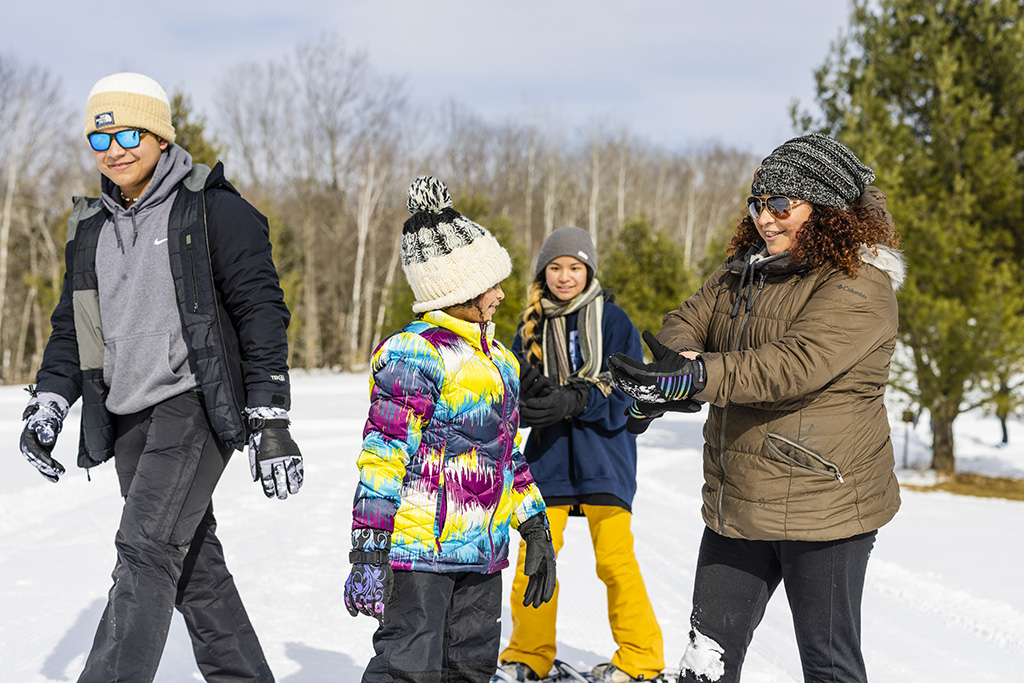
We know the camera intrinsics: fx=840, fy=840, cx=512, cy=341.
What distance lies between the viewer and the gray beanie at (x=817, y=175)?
7.98 ft

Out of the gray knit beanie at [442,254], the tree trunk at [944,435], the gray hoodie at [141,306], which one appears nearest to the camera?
the gray knit beanie at [442,254]

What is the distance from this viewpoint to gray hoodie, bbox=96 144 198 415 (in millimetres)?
2721

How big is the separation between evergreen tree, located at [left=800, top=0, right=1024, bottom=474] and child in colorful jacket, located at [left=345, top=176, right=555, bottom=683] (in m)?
9.57

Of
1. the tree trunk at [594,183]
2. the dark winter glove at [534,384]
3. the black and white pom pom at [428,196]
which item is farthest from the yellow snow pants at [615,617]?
the tree trunk at [594,183]

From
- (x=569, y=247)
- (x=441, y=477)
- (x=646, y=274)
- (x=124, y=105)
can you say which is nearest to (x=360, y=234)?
(x=646, y=274)

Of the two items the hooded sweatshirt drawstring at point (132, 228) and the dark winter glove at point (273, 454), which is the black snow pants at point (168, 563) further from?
the hooded sweatshirt drawstring at point (132, 228)

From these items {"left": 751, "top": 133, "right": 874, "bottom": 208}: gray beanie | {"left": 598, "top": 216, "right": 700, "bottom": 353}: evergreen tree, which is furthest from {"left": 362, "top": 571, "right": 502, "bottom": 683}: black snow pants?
{"left": 598, "top": 216, "right": 700, "bottom": 353}: evergreen tree

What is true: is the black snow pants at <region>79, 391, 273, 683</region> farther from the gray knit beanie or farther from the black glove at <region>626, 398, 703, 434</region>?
the black glove at <region>626, 398, 703, 434</region>

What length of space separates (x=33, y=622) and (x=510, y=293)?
1405 centimetres

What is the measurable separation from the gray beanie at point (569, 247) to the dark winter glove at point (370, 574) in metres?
2.06

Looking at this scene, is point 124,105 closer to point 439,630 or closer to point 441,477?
point 441,477

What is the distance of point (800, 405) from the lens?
2.39 meters

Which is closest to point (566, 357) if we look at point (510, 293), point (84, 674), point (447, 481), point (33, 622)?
point (447, 481)

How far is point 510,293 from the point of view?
17.7 meters
